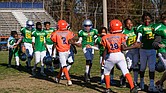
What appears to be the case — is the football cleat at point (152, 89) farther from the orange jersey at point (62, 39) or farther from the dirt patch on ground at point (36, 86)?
the orange jersey at point (62, 39)

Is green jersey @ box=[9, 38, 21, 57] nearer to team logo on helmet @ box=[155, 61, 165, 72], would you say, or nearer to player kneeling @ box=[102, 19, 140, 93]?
player kneeling @ box=[102, 19, 140, 93]

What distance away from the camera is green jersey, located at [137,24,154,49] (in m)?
10.5

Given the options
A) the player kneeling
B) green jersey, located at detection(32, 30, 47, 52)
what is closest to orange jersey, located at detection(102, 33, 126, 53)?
the player kneeling

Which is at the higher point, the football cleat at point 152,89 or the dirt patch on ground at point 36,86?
the football cleat at point 152,89

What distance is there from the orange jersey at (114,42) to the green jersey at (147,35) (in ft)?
2.81

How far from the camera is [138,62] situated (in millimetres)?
11367

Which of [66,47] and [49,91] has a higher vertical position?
[66,47]

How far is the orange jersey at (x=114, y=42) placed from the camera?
392 inches

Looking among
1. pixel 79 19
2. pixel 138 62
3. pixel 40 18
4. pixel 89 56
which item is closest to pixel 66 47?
pixel 89 56

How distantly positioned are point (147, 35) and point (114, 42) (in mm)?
1127

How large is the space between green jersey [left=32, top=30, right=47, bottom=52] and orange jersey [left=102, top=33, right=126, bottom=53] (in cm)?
481

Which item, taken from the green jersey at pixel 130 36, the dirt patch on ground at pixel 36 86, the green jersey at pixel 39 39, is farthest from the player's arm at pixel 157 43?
the green jersey at pixel 39 39

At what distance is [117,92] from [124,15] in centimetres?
4189

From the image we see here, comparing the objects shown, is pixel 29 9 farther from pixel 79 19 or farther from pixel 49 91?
pixel 49 91
